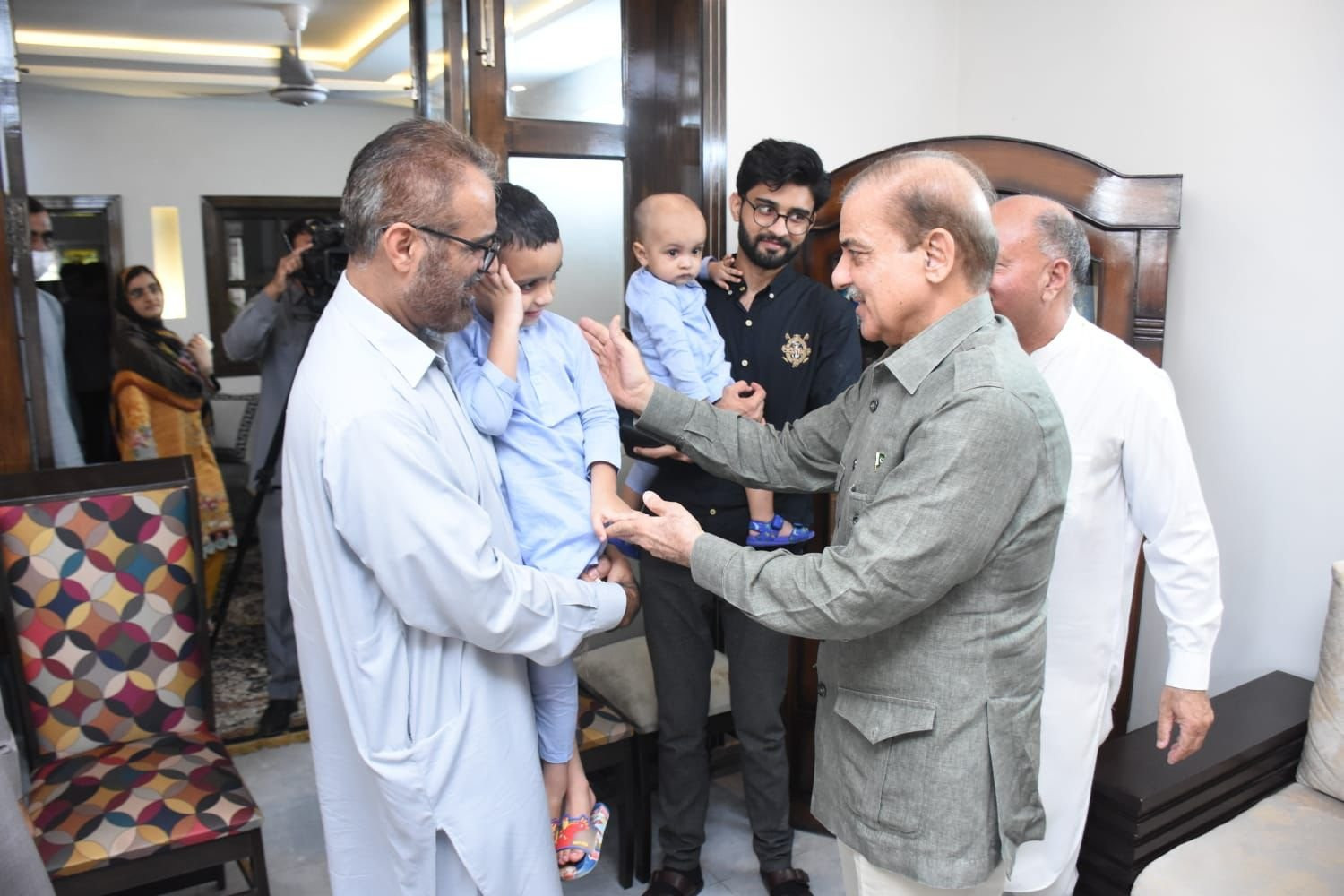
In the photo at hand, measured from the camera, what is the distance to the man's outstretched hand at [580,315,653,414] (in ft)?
6.03

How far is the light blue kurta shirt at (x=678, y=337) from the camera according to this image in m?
2.20

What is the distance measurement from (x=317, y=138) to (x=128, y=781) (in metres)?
4.91

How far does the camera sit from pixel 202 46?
543cm

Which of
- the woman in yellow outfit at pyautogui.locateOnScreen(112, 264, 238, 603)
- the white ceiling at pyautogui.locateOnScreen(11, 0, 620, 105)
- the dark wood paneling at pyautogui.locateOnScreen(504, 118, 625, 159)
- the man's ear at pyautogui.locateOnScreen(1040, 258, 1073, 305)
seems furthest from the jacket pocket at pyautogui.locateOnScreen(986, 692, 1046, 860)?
the white ceiling at pyautogui.locateOnScreen(11, 0, 620, 105)

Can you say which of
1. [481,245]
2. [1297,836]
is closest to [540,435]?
[481,245]

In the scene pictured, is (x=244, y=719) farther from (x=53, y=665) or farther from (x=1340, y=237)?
(x=1340, y=237)

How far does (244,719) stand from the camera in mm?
3484

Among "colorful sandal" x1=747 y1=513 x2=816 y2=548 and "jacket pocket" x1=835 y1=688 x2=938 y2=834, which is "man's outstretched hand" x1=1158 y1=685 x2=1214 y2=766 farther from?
"colorful sandal" x1=747 y1=513 x2=816 y2=548

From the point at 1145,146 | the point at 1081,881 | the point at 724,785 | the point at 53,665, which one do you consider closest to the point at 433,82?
the point at 53,665

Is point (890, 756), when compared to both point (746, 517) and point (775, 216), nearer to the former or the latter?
point (746, 517)

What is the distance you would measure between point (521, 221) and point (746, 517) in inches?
38.4

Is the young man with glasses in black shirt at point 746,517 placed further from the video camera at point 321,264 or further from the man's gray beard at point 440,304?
the video camera at point 321,264

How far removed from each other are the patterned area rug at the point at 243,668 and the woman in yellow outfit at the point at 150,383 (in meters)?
0.38

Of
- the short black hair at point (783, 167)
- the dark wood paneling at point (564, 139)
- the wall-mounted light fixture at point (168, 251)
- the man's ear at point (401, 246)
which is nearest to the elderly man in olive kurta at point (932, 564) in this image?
the man's ear at point (401, 246)
